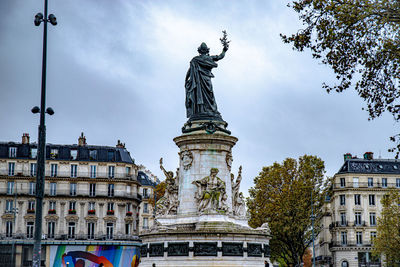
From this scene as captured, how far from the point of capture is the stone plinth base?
29.3 meters

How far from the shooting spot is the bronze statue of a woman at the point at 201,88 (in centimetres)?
3454

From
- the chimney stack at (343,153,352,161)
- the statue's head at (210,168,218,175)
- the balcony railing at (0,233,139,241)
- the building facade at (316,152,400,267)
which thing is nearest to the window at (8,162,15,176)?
the balcony railing at (0,233,139,241)

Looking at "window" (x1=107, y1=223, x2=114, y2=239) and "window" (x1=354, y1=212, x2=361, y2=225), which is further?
"window" (x1=354, y1=212, x2=361, y2=225)

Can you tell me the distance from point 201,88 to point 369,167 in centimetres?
5078

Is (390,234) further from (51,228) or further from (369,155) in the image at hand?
(51,228)

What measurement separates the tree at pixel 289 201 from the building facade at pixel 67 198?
19.6 metres

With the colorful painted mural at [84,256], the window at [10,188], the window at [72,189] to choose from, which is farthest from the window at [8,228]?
the window at [72,189]

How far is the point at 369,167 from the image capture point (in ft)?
262

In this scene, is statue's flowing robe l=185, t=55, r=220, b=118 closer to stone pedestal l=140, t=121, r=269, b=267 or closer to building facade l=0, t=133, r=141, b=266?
stone pedestal l=140, t=121, r=269, b=267

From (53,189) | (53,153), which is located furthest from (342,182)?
(53,153)

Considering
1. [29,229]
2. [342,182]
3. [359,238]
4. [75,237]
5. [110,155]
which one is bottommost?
[359,238]

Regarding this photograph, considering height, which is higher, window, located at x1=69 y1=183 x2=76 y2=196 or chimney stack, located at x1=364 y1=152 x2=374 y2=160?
chimney stack, located at x1=364 y1=152 x2=374 y2=160

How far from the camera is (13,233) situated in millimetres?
67938

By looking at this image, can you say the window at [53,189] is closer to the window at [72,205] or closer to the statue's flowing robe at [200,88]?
the window at [72,205]
